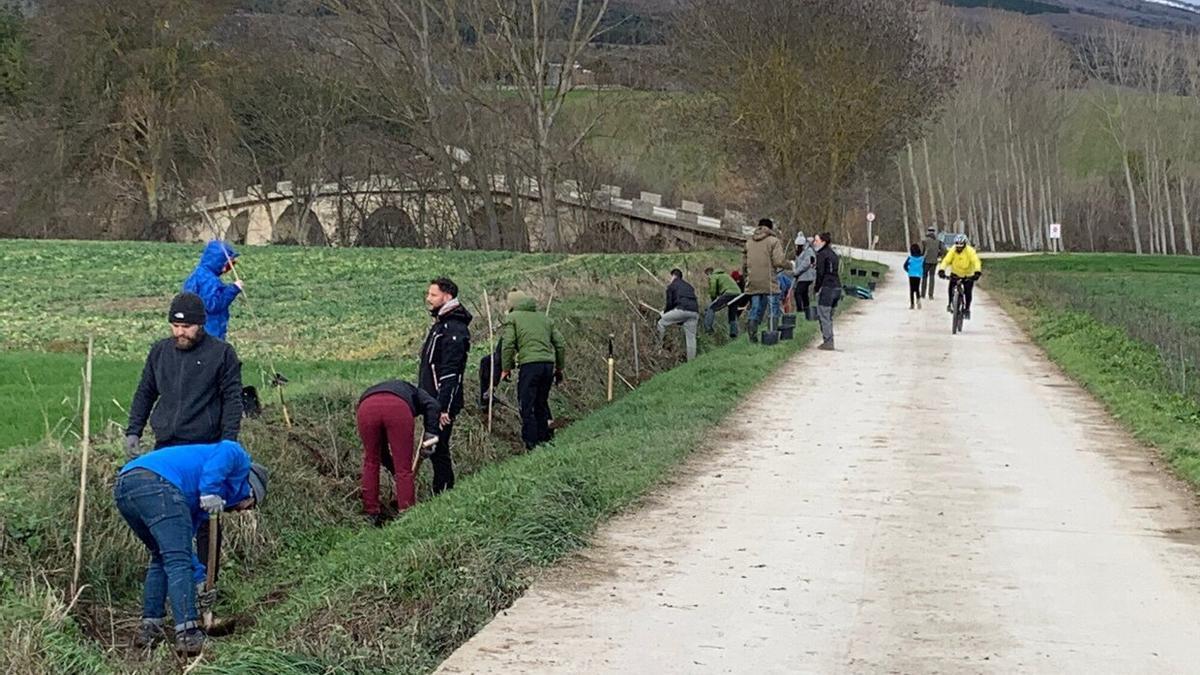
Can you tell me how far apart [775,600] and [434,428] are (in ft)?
14.9

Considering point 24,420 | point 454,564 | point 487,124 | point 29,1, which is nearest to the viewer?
point 454,564

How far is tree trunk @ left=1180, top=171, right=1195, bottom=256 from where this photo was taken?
8875 centimetres

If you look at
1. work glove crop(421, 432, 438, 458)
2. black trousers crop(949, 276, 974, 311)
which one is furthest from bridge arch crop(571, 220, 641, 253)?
work glove crop(421, 432, 438, 458)

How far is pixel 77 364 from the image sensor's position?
1827cm

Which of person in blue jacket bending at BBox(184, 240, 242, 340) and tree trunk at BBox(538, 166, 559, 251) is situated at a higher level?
tree trunk at BBox(538, 166, 559, 251)

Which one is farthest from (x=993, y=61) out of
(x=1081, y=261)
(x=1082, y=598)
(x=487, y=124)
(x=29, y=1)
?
(x=1082, y=598)

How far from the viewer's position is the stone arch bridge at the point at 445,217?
5919cm

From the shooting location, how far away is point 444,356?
43.1ft

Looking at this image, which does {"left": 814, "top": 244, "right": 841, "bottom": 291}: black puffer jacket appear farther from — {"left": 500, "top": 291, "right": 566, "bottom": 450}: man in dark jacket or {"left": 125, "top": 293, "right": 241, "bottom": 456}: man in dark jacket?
{"left": 125, "top": 293, "right": 241, "bottom": 456}: man in dark jacket

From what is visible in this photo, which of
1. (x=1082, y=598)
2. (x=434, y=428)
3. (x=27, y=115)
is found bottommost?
(x=1082, y=598)

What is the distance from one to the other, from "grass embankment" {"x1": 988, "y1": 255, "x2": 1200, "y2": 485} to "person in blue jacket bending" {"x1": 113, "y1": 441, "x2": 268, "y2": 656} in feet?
24.5

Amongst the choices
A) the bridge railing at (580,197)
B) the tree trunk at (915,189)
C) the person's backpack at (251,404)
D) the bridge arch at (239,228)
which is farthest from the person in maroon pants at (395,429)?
the tree trunk at (915,189)

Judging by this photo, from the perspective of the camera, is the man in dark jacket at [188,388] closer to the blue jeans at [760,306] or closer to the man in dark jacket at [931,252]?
the blue jeans at [760,306]

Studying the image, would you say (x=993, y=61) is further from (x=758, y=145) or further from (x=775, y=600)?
(x=775, y=600)
